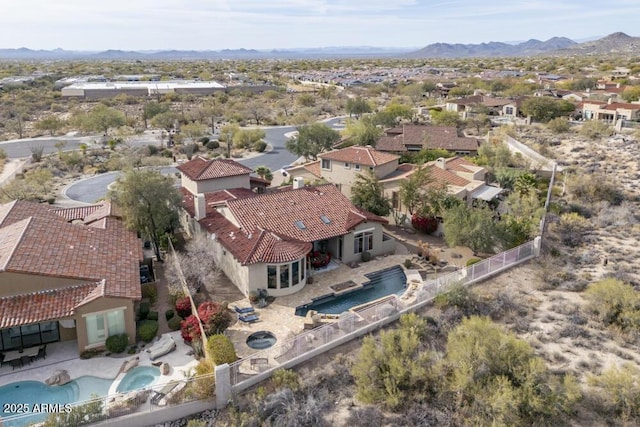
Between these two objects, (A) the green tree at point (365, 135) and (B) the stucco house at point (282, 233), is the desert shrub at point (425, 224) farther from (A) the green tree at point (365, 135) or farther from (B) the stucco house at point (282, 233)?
(A) the green tree at point (365, 135)

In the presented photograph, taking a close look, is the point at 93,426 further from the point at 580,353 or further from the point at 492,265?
the point at 492,265

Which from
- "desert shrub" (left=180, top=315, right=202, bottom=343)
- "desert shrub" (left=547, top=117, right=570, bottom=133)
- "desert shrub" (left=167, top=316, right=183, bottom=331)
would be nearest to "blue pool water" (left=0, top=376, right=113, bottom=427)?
"desert shrub" (left=180, top=315, right=202, bottom=343)

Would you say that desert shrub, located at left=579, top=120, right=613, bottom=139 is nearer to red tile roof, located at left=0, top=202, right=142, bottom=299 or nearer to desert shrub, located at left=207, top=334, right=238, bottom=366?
red tile roof, located at left=0, top=202, right=142, bottom=299

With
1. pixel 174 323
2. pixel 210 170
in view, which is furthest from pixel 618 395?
pixel 210 170

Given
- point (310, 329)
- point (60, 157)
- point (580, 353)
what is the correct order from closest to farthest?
point (580, 353) < point (310, 329) < point (60, 157)

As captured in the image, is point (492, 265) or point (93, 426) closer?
point (93, 426)

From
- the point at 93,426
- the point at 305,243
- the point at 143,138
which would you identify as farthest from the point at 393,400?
the point at 143,138
